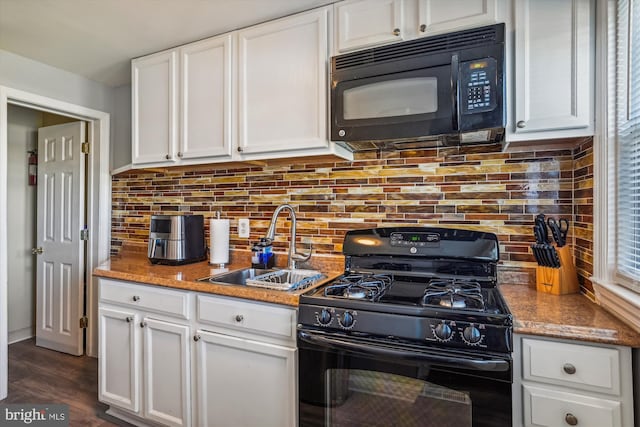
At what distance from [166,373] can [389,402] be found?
1.13 meters

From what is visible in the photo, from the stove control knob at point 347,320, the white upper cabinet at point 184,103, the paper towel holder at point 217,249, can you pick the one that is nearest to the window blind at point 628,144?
the stove control knob at point 347,320

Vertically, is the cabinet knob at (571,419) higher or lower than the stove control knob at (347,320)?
lower

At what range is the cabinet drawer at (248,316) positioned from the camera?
1.42 meters

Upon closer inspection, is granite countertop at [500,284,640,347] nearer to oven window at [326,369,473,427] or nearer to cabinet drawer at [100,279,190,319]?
oven window at [326,369,473,427]

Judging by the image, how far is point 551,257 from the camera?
4.69ft

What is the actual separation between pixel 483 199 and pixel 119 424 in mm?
2313

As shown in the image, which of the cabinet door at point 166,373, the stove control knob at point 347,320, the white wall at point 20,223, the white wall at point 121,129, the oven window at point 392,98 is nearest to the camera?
the stove control knob at point 347,320

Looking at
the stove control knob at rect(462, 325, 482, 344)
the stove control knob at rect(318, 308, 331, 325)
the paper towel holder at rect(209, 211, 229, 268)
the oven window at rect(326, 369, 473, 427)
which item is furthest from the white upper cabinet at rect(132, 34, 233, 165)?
the stove control knob at rect(462, 325, 482, 344)

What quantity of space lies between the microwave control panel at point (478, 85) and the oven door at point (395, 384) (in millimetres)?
922

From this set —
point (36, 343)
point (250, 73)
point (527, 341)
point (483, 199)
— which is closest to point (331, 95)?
point (250, 73)

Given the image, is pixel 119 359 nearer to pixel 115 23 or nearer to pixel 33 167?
pixel 115 23

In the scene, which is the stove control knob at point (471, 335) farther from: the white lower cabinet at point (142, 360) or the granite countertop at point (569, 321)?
the white lower cabinet at point (142, 360)

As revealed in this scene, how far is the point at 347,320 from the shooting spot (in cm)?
127

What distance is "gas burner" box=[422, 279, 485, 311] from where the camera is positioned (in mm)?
1202
